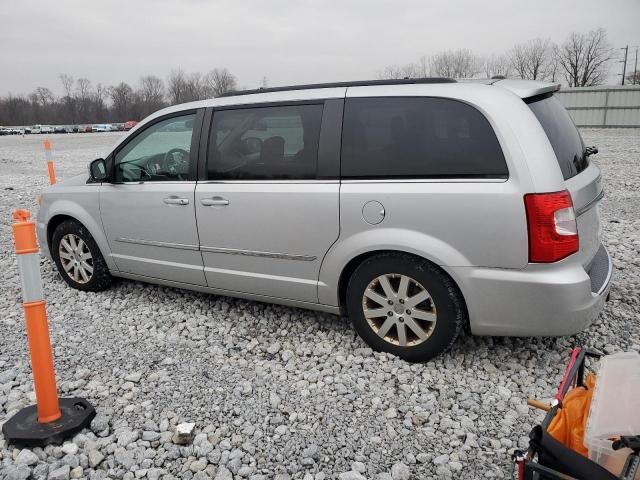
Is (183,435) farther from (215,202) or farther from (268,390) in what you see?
(215,202)

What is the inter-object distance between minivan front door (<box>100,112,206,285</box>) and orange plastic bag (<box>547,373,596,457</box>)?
2849 millimetres

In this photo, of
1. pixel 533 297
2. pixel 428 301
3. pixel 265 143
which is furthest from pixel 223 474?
pixel 265 143

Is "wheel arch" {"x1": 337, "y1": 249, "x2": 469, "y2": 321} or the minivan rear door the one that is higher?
the minivan rear door

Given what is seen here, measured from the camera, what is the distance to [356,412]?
3.03 m

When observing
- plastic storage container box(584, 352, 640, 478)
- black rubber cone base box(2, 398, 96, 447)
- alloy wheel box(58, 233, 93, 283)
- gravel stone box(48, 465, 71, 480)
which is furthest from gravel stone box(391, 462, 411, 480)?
alloy wheel box(58, 233, 93, 283)

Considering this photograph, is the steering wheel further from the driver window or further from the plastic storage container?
the plastic storage container

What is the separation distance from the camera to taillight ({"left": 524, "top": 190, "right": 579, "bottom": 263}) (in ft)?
9.43

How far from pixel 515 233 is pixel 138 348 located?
8.95 feet

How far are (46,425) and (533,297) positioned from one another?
276cm

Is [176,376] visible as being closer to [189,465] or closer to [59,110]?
[189,465]

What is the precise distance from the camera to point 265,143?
12.5 feet

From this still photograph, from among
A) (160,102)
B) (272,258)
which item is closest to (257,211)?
(272,258)

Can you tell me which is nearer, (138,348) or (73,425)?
(73,425)

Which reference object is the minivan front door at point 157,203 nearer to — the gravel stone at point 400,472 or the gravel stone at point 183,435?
the gravel stone at point 183,435
